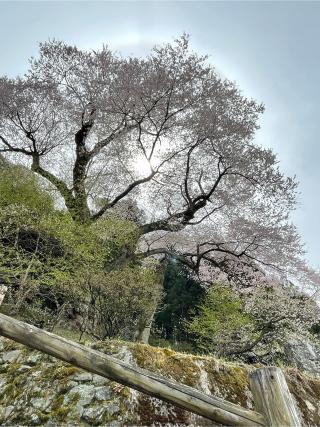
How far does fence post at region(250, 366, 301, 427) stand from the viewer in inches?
84.0

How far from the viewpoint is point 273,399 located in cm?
221

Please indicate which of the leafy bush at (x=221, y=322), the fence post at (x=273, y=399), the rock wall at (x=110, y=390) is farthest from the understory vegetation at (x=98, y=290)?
the fence post at (x=273, y=399)

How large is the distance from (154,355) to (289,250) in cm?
1068

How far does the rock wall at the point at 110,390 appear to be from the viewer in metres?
2.99

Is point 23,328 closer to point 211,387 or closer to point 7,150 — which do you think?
point 211,387

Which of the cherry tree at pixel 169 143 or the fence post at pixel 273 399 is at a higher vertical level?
the cherry tree at pixel 169 143

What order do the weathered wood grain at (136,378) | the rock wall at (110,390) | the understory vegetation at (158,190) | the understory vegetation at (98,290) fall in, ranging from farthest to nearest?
the understory vegetation at (158,190) < the understory vegetation at (98,290) < the rock wall at (110,390) < the weathered wood grain at (136,378)

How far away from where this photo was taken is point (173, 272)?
19203 mm

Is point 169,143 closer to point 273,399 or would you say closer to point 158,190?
point 158,190

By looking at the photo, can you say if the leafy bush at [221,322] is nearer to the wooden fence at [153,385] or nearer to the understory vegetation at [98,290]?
the understory vegetation at [98,290]

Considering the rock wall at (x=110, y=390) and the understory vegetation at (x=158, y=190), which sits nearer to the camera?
the rock wall at (x=110, y=390)

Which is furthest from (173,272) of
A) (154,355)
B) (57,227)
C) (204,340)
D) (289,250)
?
(154,355)

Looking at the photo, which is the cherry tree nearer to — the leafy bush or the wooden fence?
the leafy bush

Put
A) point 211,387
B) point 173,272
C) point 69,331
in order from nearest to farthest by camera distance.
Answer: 1. point 211,387
2. point 69,331
3. point 173,272
